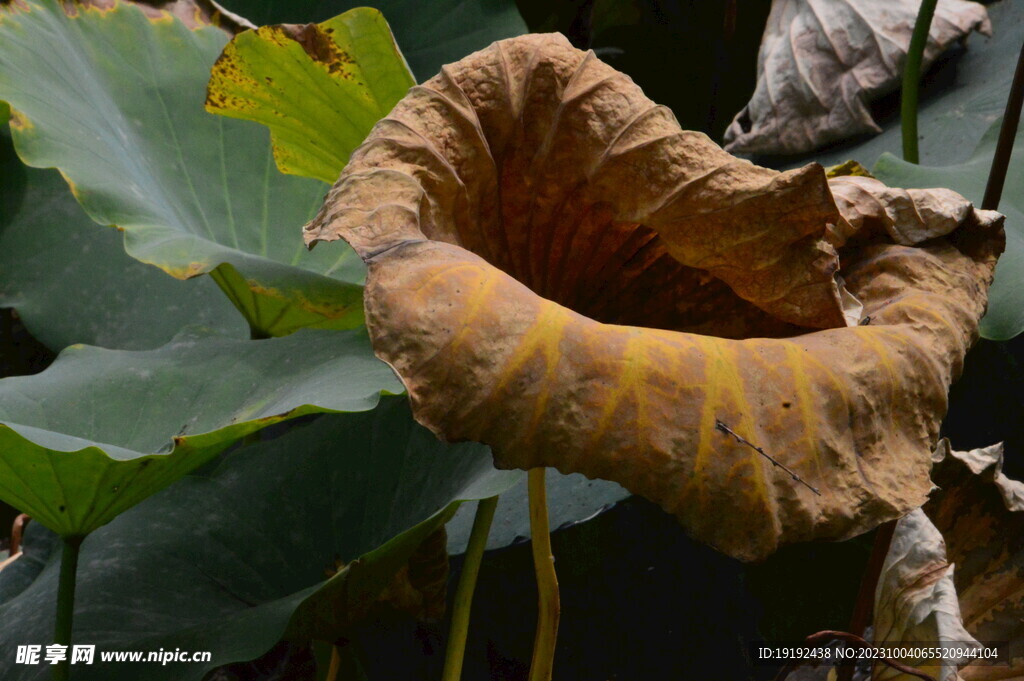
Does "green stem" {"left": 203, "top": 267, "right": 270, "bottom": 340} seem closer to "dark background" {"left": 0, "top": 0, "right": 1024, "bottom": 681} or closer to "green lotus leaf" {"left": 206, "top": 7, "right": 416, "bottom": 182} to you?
"green lotus leaf" {"left": 206, "top": 7, "right": 416, "bottom": 182}

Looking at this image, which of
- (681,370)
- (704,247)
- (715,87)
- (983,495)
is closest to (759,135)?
(715,87)

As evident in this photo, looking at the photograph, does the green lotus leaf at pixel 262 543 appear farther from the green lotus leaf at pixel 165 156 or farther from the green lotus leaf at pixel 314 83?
the green lotus leaf at pixel 314 83

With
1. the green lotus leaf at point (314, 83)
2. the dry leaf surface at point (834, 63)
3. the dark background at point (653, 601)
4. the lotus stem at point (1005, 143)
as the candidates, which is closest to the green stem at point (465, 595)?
the dark background at point (653, 601)

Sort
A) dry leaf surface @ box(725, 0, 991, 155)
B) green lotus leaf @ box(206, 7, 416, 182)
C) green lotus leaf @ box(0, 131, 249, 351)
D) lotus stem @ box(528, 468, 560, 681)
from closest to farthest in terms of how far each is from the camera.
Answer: lotus stem @ box(528, 468, 560, 681)
green lotus leaf @ box(206, 7, 416, 182)
green lotus leaf @ box(0, 131, 249, 351)
dry leaf surface @ box(725, 0, 991, 155)

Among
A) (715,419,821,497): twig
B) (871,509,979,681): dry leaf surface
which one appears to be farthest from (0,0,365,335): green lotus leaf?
(871,509,979,681): dry leaf surface

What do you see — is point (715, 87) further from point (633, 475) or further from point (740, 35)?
point (633, 475)

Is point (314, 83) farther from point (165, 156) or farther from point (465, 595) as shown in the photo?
point (465, 595)
